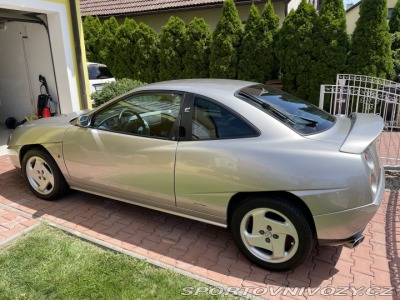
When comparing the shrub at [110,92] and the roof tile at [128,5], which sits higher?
the roof tile at [128,5]

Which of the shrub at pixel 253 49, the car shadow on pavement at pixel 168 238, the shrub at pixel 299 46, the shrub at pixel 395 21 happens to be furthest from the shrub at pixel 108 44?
the shrub at pixel 395 21

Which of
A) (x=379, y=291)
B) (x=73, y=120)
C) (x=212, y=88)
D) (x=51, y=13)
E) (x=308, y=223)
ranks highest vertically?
(x=51, y=13)

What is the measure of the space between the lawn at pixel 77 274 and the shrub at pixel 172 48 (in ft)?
25.1

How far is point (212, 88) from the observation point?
3141mm

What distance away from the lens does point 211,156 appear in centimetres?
285

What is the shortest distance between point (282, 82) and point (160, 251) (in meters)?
6.95

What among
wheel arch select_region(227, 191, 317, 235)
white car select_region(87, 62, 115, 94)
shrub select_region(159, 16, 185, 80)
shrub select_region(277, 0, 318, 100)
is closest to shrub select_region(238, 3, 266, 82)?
shrub select_region(277, 0, 318, 100)

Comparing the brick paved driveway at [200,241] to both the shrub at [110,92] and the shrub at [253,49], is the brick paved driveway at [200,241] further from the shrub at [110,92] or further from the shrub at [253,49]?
the shrub at [253,49]

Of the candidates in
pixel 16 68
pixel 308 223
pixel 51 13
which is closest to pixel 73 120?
pixel 308 223

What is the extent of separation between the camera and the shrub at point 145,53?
10320mm

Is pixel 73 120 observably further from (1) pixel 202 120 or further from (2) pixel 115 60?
(2) pixel 115 60

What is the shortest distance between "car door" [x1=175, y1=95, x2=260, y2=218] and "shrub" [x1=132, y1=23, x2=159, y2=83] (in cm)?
784

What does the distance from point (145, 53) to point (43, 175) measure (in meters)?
7.18

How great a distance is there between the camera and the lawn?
8.45 ft
